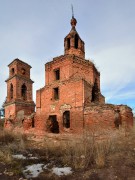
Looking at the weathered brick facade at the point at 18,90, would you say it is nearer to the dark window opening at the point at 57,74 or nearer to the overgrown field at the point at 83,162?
the dark window opening at the point at 57,74

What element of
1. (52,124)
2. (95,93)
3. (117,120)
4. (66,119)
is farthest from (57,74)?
(117,120)

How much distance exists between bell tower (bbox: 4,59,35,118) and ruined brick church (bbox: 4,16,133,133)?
0.12m

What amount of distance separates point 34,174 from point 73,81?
37.8ft

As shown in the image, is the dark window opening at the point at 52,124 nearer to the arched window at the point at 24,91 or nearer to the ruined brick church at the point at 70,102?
the ruined brick church at the point at 70,102

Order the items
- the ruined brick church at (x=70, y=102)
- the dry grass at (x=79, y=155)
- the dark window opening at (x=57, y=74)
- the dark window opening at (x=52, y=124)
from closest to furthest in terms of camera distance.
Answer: the dry grass at (x=79, y=155), the ruined brick church at (x=70, y=102), the dark window opening at (x=52, y=124), the dark window opening at (x=57, y=74)

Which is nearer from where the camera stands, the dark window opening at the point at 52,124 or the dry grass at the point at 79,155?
the dry grass at the point at 79,155

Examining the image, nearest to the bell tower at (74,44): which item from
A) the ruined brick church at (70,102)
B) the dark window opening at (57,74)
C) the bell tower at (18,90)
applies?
the ruined brick church at (70,102)

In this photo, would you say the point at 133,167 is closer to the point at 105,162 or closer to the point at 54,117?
the point at 105,162

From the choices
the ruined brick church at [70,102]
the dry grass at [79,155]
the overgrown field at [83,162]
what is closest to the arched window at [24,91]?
the ruined brick church at [70,102]

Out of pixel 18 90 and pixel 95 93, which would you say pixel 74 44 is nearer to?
pixel 95 93

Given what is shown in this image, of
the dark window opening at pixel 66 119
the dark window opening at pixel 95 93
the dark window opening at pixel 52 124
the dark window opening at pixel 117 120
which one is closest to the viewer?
the dark window opening at pixel 117 120

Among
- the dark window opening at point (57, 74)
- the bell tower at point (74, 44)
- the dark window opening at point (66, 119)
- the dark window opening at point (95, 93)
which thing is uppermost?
the bell tower at point (74, 44)

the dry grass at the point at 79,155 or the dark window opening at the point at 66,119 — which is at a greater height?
the dark window opening at the point at 66,119

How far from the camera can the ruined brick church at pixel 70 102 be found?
14570mm
